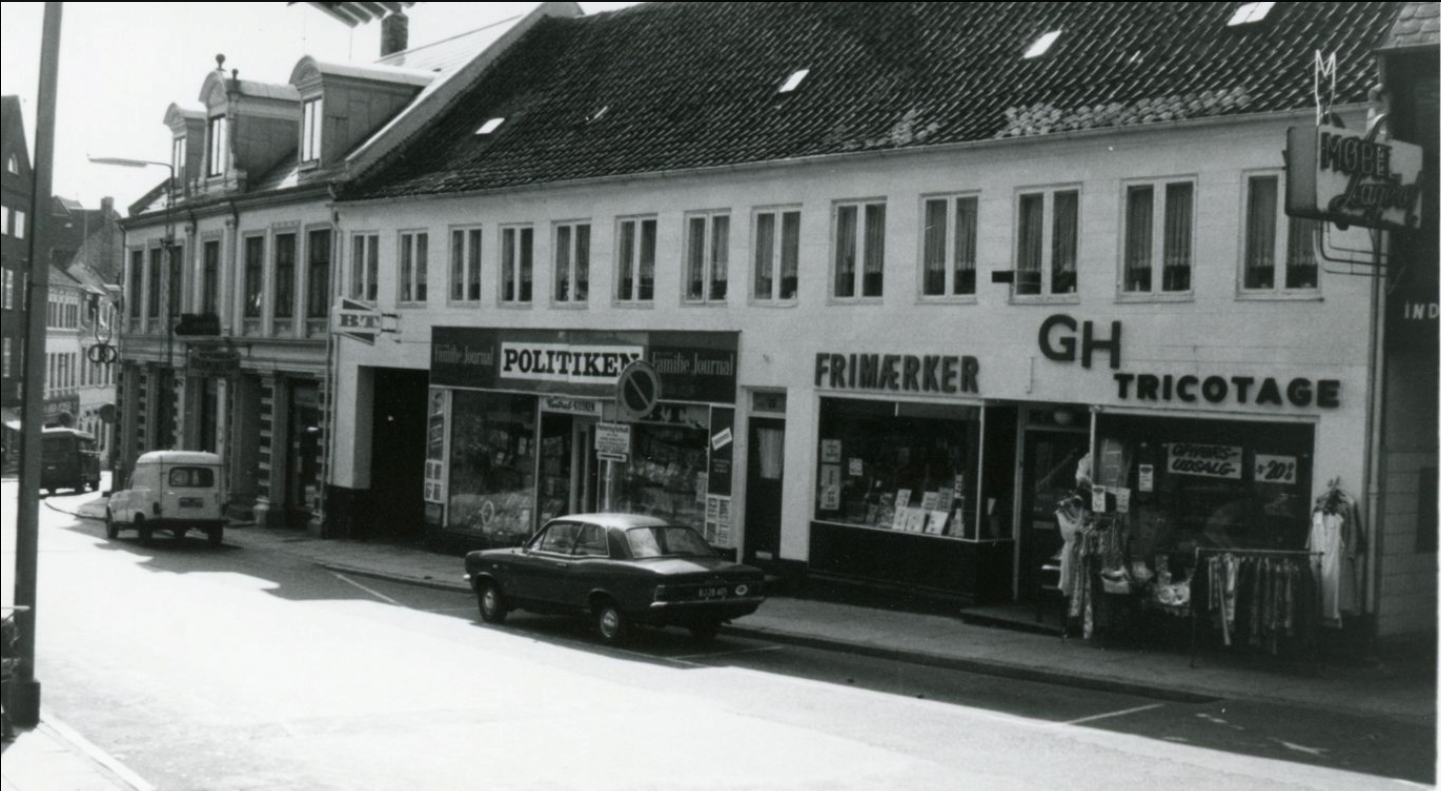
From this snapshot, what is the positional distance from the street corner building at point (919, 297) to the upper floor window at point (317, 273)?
0.37ft

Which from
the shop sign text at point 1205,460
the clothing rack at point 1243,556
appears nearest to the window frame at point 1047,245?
the shop sign text at point 1205,460

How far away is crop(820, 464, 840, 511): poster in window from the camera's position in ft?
73.5

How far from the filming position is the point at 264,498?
36.9m

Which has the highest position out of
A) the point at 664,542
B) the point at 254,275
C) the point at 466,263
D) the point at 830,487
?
the point at 254,275

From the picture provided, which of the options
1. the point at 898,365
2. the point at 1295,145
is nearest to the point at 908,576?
the point at 898,365

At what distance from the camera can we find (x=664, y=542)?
1856 cm

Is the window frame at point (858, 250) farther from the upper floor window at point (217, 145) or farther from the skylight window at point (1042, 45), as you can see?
the upper floor window at point (217, 145)

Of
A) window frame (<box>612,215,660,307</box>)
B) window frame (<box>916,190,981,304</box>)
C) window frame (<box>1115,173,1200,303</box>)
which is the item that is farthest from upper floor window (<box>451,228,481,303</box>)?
window frame (<box>1115,173,1200,303</box>)

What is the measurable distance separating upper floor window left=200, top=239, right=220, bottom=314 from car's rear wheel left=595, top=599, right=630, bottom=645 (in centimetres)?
2393

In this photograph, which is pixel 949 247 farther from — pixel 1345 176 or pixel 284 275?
pixel 284 275

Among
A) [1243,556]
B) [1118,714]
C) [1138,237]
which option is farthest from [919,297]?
[1118,714]

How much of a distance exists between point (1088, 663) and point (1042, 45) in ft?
29.4

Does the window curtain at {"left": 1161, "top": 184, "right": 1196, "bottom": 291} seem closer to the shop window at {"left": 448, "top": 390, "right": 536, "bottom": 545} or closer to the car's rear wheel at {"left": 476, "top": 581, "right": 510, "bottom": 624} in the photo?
the car's rear wheel at {"left": 476, "top": 581, "right": 510, "bottom": 624}

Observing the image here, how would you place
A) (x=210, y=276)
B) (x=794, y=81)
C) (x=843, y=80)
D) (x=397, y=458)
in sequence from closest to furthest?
1. (x=843, y=80)
2. (x=794, y=81)
3. (x=397, y=458)
4. (x=210, y=276)
